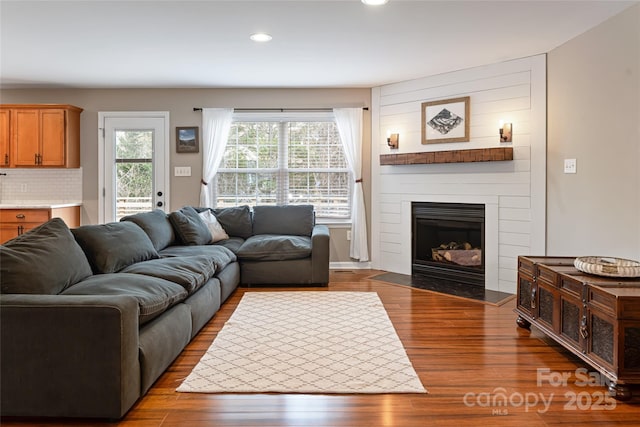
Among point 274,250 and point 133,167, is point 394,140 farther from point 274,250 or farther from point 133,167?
point 133,167

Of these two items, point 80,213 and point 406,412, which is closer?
point 406,412

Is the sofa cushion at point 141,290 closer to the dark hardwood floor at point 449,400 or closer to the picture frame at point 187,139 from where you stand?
the dark hardwood floor at point 449,400

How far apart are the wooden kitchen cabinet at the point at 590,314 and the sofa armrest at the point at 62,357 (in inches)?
96.0

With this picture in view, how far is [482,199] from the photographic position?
16.3 feet

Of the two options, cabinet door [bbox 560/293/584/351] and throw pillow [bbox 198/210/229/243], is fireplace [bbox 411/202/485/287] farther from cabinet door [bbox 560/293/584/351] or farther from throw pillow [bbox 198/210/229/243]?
throw pillow [bbox 198/210/229/243]

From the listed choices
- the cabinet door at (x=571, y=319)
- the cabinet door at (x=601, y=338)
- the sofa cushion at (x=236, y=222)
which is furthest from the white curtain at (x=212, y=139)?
the cabinet door at (x=601, y=338)

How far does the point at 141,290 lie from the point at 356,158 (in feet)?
12.9

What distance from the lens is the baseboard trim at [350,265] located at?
6.09m

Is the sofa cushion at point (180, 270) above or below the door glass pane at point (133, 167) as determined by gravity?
below

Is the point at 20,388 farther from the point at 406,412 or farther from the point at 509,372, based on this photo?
the point at 509,372

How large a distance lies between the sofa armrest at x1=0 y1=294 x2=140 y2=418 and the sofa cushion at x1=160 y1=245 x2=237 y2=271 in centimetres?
183

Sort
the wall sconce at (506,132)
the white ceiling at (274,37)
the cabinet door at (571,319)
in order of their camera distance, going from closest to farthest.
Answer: the cabinet door at (571,319)
the white ceiling at (274,37)
the wall sconce at (506,132)

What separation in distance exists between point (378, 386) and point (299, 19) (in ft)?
9.11

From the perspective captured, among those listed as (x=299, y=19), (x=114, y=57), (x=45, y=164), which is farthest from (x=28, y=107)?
(x=299, y=19)
